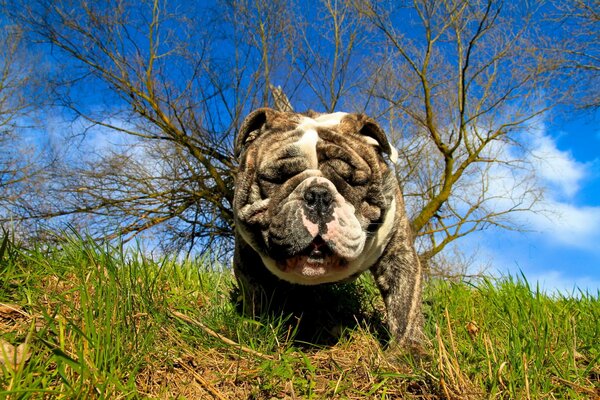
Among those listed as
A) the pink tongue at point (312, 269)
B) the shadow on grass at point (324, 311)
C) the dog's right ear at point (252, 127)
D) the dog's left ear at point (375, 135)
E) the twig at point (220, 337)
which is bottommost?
the twig at point (220, 337)

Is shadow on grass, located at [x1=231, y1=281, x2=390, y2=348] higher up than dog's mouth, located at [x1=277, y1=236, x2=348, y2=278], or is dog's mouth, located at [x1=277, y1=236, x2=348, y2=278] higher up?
dog's mouth, located at [x1=277, y1=236, x2=348, y2=278]

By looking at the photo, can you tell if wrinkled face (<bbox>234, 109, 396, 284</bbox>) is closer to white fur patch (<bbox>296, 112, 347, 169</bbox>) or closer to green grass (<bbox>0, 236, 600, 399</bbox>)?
white fur patch (<bbox>296, 112, 347, 169</bbox>)

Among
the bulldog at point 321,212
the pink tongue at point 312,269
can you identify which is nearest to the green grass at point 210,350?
the bulldog at point 321,212

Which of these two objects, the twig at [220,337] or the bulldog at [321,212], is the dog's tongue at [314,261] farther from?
the twig at [220,337]

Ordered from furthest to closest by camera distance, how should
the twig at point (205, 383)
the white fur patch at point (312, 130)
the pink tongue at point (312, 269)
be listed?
the white fur patch at point (312, 130) < the pink tongue at point (312, 269) < the twig at point (205, 383)

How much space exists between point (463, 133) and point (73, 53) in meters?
8.99

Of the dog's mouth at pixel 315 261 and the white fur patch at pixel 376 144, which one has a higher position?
the white fur patch at pixel 376 144

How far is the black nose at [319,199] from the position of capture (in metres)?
2.32

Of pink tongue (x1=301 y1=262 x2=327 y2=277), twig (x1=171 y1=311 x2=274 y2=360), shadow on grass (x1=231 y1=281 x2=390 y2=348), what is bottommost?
twig (x1=171 y1=311 x2=274 y2=360)

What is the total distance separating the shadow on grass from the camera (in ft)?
9.74

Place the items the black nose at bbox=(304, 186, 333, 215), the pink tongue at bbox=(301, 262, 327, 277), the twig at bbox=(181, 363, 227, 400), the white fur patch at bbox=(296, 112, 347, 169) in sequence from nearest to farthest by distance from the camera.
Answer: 1. the twig at bbox=(181, 363, 227, 400)
2. the black nose at bbox=(304, 186, 333, 215)
3. the pink tongue at bbox=(301, 262, 327, 277)
4. the white fur patch at bbox=(296, 112, 347, 169)

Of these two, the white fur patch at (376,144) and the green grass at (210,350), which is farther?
the white fur patch at (376,144)

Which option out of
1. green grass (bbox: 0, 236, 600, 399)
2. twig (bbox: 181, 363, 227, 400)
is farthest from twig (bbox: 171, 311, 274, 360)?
twig (bbox: 181, 363, 227, 400)

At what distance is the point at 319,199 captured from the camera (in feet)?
7.66
